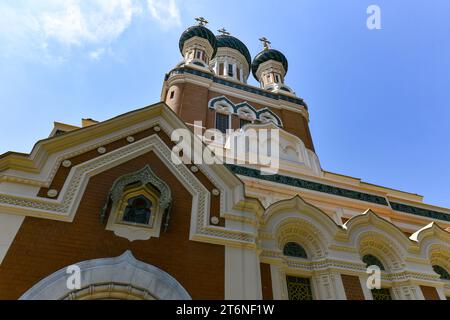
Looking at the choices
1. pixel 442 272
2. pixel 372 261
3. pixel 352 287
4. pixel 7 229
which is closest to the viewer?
pixel 7 229

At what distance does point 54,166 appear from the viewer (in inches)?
293

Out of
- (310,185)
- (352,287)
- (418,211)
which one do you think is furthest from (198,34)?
(352,287)

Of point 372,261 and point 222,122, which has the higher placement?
point 222,122

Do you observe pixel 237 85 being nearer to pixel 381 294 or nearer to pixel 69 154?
pixel 69 154

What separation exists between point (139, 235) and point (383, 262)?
785cm

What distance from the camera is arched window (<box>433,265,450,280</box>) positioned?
33.8ft

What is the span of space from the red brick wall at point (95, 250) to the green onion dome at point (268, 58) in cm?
2319

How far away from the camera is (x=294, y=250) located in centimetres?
936

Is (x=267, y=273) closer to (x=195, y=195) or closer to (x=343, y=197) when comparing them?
(x=195, y=195)

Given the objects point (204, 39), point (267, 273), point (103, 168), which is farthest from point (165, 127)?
point (204, 39)

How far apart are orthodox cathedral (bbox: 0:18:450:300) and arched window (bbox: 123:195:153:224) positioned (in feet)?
0.08

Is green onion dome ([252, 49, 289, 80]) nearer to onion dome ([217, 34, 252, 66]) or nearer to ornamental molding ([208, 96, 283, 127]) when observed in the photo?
onion dome ([217, 34, 252, 66])

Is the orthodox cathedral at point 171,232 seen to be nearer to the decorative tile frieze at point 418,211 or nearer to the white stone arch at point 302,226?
the white stone arch at point 302,226

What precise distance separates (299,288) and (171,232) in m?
4.17
